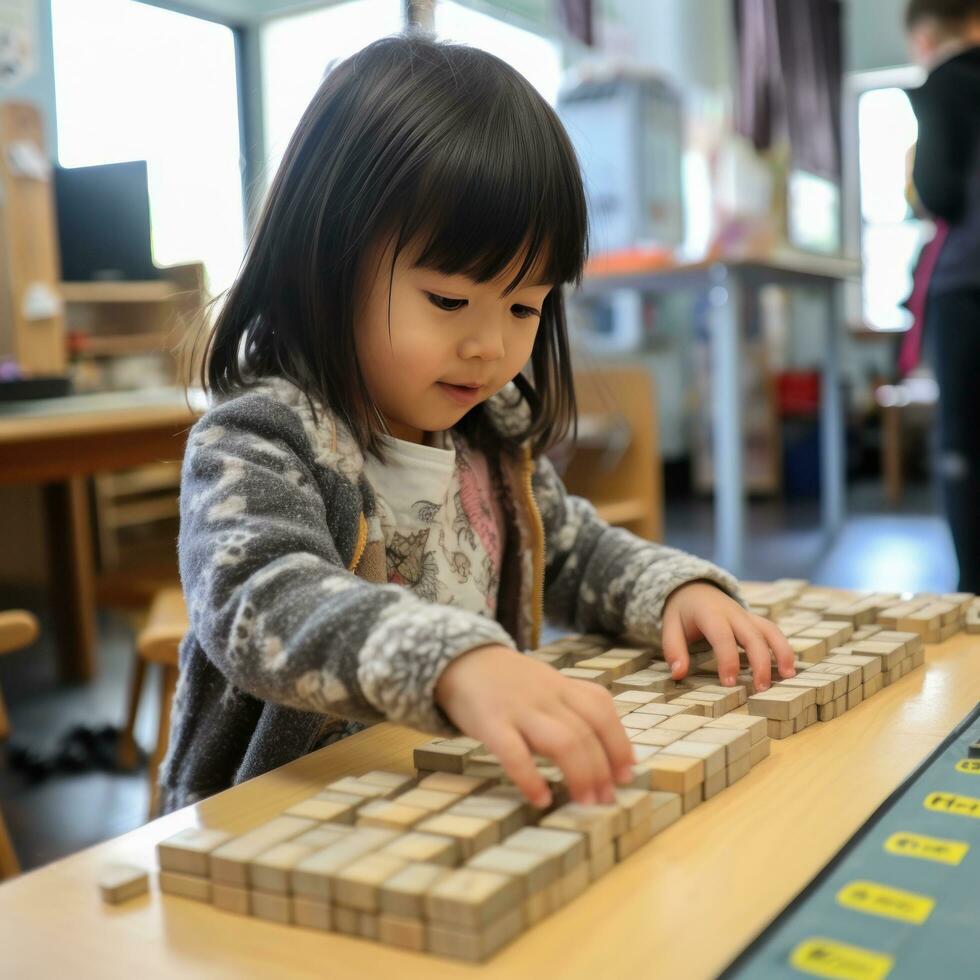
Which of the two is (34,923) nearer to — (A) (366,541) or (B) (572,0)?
(A) (366,541)

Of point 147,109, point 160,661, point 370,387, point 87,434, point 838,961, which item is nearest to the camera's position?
point 838,961

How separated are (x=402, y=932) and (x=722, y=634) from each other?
42cm

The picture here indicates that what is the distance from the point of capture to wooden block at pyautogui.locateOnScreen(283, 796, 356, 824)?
0.48 m

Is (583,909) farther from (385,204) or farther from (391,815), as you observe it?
(385,204)

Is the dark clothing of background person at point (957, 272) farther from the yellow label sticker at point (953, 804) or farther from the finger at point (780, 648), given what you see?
the yellow label sticker at point (953, 804)

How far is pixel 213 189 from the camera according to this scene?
4.88m

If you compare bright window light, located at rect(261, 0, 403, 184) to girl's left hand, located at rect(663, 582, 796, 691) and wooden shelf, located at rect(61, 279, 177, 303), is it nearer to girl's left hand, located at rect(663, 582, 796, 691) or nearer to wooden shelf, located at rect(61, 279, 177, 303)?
wooden shelf, located at rect(61, 279, 177, 303)

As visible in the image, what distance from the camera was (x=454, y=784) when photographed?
50 cm

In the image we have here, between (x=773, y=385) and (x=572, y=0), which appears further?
(x=773, y=385)

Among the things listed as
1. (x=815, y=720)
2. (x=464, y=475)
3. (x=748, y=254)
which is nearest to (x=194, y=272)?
(x=748, y=254)

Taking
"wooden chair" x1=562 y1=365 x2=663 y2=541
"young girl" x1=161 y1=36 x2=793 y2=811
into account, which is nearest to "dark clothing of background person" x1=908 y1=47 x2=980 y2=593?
"wooden chair" x1=562 y1=365 x2=663 y2=541

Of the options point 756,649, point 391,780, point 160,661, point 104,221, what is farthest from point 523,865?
point 104,221

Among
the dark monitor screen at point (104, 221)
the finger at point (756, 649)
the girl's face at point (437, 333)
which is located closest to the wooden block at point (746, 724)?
the finger at point (756, 649)

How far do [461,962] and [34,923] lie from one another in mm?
163
